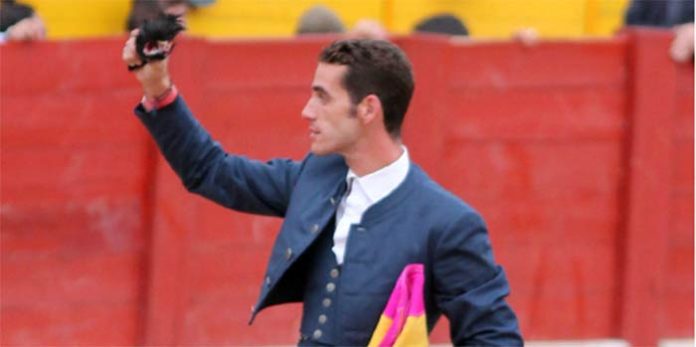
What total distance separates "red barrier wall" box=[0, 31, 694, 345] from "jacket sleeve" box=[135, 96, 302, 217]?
262 cm

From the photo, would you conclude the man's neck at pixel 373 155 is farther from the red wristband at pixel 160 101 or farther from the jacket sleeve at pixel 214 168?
the red wristband at pixel 160 101

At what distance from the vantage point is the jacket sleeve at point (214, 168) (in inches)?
159

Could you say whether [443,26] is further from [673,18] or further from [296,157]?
[296,157]

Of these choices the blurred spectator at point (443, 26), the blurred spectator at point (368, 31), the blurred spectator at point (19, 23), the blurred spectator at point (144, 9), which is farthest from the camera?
the blurred spectator at point (443, 26)

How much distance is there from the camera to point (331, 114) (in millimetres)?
3947

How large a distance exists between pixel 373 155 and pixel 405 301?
1.21 ft

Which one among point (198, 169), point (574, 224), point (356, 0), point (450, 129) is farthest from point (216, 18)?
point (198, 169)

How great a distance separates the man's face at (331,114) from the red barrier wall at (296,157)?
114 inches

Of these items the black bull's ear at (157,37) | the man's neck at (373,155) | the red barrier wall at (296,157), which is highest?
the black bull's ear at (157,37)

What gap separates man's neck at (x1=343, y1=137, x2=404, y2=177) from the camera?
3.99 meters

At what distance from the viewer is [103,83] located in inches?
271

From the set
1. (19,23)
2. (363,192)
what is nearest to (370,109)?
(363,192)

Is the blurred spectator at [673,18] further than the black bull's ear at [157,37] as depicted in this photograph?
Yes

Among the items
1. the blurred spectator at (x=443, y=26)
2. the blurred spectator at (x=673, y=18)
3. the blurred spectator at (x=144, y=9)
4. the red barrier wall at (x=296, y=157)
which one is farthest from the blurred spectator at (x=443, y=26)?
the blurred spectator at (x=144, y=9)
